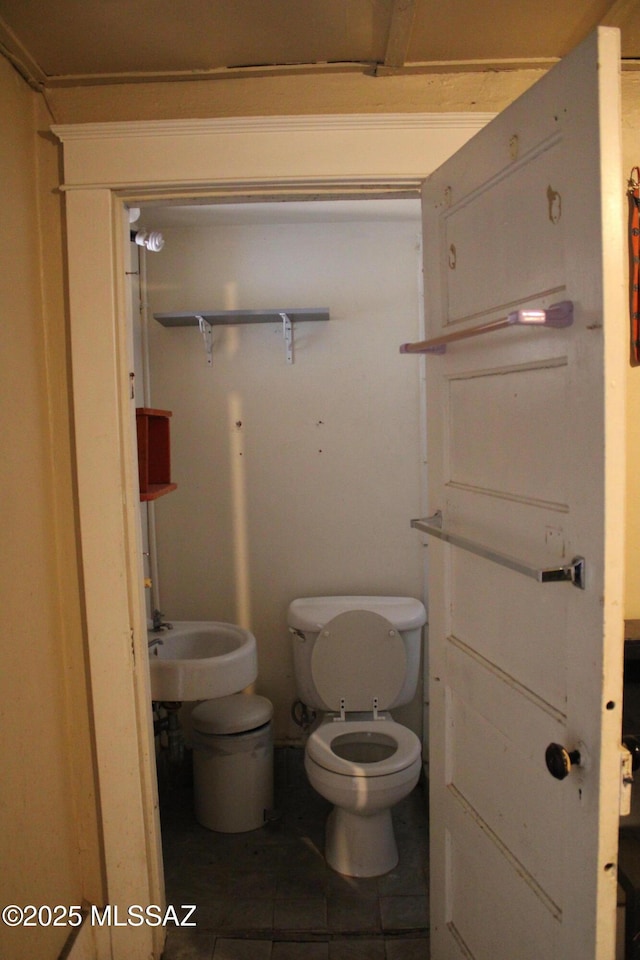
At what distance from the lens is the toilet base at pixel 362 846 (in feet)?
6.58

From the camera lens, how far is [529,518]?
104 centimetres

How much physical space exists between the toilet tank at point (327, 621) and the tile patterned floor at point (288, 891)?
1.43 ft

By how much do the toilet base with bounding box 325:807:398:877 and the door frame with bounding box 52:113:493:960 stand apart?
696 millimetres

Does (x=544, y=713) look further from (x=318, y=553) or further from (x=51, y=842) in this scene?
(x=318, y=553)

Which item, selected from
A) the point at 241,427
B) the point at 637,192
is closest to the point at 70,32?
the point at 637,192

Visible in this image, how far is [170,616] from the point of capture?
2.58m

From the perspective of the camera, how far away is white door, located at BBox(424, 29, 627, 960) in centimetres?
86

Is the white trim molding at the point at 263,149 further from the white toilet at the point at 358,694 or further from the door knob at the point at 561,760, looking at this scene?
the white toilet at the point at 358,694

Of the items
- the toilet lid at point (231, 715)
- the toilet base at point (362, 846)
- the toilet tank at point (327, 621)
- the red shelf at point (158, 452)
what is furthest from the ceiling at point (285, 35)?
the toilet base at point (362, 846)

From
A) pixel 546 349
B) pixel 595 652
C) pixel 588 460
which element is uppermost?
pixel 546 349

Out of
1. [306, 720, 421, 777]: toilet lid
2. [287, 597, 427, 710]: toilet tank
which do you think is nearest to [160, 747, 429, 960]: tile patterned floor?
[306, 720, 421, 777]: toilet lid

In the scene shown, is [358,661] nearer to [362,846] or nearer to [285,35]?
[362,846]

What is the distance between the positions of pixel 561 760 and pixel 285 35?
1439 mm

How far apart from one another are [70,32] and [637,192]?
125 cm
